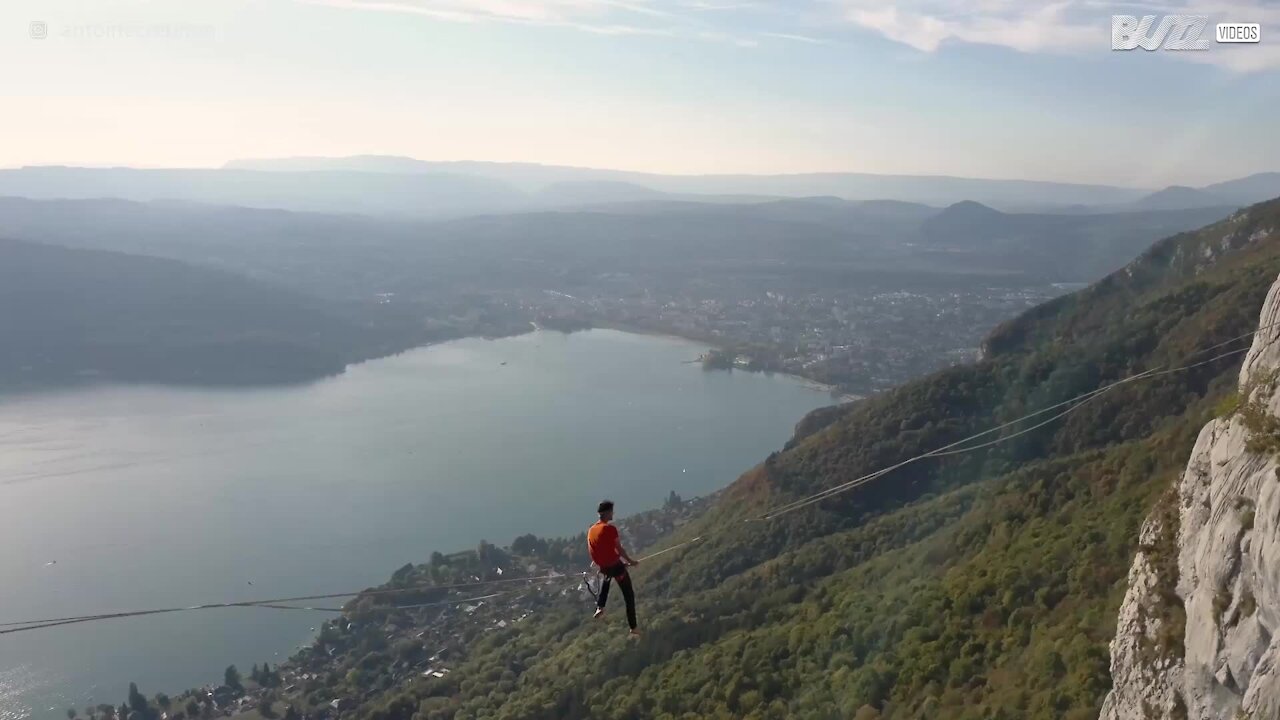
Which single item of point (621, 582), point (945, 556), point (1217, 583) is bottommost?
point (945, 556)

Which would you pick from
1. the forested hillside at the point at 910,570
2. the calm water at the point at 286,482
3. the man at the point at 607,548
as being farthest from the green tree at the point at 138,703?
the man at the point at 607,548

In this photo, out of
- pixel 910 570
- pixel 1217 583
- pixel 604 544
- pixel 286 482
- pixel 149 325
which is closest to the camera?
pixel 1217 583

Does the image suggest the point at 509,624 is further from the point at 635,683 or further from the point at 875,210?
the point at 875,210

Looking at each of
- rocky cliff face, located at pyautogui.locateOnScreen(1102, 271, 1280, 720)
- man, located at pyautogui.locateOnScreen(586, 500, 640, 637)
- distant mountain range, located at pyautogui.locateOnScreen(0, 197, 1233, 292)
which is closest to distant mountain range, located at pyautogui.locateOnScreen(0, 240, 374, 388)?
distant mountain range, located at pyautogui.locateOnScreen(0, 197, 1233, 292)

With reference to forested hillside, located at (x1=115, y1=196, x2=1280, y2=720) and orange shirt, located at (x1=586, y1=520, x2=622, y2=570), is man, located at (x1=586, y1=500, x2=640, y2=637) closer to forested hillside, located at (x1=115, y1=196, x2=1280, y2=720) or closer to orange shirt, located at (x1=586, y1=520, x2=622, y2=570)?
orange shirt, located at (x1=586, y1=520, x2=622, y2=570)

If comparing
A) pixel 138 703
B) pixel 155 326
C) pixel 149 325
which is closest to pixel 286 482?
pixel 138 703

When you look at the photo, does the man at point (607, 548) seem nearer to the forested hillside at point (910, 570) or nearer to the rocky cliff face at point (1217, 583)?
the rocky cliff face at point (1217, 583)

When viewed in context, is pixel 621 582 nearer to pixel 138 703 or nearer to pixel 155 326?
pixel 138 703
